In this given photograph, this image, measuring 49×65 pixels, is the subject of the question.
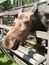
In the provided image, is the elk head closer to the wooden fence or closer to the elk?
the elk

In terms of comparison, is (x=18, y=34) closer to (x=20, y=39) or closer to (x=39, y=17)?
(x=20, y=39)

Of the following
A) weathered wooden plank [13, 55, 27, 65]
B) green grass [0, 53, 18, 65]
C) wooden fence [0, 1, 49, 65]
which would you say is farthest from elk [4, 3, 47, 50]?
green grass [0, 53, 18, 65]

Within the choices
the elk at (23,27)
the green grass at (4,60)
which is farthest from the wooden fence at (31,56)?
the elk at (23,27)

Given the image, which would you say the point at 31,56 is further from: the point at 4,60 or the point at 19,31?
the point at 4,60

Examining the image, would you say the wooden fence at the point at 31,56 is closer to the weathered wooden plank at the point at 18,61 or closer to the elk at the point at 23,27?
the weathered wooden plank at the point at 18,61

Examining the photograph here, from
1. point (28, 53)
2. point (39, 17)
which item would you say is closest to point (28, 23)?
point (39, 17)

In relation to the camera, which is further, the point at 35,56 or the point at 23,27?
the point at 35,56

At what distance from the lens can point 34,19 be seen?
482cm

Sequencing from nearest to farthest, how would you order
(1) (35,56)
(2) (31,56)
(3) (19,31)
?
(3) (19,31) → (1) (35,56) → (2) (31,56)

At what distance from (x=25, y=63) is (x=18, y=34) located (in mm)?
1844

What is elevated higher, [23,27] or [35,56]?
[23,27]

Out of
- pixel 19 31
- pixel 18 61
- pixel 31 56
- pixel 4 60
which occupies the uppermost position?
pixel 19 31

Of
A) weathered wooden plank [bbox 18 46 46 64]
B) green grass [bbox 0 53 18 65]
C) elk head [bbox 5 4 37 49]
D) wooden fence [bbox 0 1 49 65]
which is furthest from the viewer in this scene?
green grass [bbox 0 53 18 65]

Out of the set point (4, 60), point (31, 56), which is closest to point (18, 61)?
point (4, 60)
